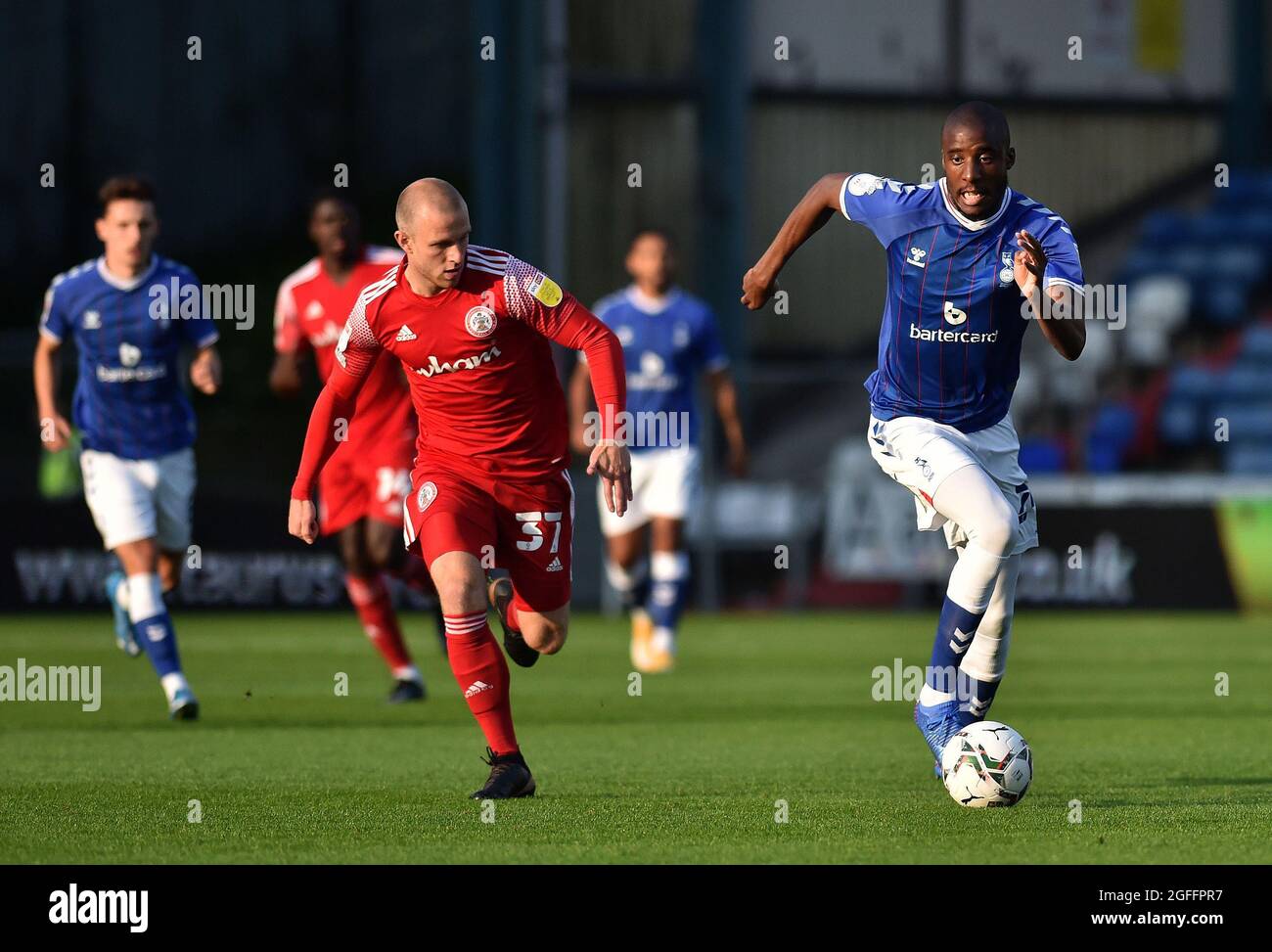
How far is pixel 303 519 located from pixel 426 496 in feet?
1.55

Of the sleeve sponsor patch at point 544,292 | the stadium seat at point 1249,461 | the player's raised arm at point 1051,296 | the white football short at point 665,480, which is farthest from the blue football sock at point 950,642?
the stadium seat at point 1249,461

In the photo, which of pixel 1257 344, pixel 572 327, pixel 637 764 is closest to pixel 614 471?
pixel 572 327

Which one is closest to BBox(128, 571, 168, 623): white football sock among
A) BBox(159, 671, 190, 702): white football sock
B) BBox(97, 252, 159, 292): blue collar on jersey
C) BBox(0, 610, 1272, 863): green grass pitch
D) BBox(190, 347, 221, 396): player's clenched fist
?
BBox(159, 671, 190, 702): white football sock

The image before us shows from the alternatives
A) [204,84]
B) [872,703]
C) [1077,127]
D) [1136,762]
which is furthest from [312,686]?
[1077,127]

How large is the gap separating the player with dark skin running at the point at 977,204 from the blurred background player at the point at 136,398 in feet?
11.4

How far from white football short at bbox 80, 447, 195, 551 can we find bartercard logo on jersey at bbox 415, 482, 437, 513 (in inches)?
117

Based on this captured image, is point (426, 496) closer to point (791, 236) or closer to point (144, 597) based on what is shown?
point (791, 236)

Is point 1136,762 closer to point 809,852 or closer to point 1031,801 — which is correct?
point 1031,801

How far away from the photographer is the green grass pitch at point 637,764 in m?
6.27

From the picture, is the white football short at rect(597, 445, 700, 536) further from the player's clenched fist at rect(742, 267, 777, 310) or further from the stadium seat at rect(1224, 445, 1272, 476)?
the stadium seat at rect(1224, 445, 1272, 476)

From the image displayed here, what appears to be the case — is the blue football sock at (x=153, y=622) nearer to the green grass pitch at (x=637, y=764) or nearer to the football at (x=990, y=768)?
the green grass pitch at (x=637, y=764)

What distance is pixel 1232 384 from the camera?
73.1 feet

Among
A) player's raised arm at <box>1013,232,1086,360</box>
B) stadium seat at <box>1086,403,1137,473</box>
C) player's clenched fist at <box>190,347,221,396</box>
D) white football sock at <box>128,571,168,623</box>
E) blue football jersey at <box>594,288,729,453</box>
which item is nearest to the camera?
player's raised arm at <box>1013,232,1086,360</box>

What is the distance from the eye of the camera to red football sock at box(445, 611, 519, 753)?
7.29 m
